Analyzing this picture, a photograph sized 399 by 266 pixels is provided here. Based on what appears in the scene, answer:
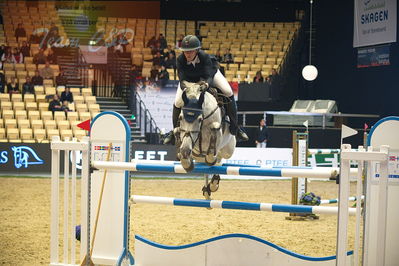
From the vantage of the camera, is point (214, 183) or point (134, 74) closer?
point (214, 183)

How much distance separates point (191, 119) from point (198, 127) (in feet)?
0.26

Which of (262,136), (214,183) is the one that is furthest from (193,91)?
(262,136)

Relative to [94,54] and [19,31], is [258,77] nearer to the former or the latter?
[94,54]

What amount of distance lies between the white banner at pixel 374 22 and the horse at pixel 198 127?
11.8 metres

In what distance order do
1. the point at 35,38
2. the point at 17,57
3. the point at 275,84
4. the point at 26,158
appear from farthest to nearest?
the point at 35,38
the point at 275,84
the point at 17,57
the point at 26,158

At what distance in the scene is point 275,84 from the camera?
17.3 meters

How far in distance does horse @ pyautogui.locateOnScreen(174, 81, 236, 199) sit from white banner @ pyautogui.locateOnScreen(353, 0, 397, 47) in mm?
11751

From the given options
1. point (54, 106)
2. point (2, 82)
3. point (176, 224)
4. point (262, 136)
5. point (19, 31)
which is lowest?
point (176, 224)

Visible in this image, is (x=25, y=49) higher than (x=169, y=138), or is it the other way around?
(x=25, y=49)

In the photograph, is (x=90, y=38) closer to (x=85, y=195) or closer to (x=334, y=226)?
(x=334, y=226)

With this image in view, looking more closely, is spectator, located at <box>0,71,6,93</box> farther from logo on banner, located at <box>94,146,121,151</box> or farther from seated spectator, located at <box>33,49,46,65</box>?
logo on banner, located at <box>94,146,121,151</box>

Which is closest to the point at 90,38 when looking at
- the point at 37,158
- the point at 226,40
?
the point at 226,40

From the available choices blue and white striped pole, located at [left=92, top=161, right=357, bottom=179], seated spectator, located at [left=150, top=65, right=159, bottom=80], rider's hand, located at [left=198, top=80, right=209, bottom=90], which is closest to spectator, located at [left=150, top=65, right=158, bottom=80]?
seated spectator, located at [left=150, top=65, right=159, bottom=80]

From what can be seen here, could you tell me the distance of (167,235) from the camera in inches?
254
